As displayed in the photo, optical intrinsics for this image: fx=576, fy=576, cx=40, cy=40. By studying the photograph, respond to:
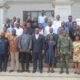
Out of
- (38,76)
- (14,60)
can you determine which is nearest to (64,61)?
(38,76)

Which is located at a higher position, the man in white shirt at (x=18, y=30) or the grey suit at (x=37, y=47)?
the man in white shirt at (x=18, y=30)

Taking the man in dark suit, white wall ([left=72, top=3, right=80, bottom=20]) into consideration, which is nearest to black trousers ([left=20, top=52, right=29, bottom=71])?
the man in dark suit

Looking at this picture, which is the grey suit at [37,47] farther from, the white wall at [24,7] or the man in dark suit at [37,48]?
the white wall at [24,7]

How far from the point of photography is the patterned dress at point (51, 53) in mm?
22906

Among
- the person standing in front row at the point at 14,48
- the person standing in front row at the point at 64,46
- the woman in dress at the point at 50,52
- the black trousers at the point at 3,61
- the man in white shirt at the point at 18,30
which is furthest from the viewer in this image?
the man in white shirt at the point at 18,30

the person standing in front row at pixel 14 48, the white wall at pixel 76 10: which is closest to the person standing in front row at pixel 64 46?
the person standing in front row at pixel 14 48

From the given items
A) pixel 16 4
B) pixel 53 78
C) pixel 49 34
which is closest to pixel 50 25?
pixel 49 34

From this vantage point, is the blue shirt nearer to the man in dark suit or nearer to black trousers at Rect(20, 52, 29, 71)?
black trousers at Rect(20, 52, 29, 71)

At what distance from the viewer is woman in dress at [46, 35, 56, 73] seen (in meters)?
22.9

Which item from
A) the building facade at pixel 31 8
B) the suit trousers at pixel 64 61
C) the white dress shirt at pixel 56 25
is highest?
the building facade at pixel 31 8

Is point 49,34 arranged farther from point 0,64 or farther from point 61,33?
point 0,64

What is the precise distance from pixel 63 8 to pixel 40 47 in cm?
446

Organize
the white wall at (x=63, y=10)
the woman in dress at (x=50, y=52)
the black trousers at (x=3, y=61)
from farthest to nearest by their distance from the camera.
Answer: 1. the white wall at (x=63, y=10)
2. the black trousers at (x=3, y=61)
3. the woman in dress at (x=50, y=52)

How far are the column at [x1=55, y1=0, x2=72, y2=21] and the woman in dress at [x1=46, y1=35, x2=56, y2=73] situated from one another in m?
4.04
